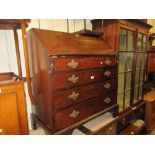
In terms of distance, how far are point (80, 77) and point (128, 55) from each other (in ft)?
3.92

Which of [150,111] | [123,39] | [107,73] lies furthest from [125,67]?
[150,111]

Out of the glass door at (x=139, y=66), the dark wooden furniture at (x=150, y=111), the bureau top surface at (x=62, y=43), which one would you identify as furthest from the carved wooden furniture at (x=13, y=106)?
Result: the dark wooden furniture at (x=150, y=111)

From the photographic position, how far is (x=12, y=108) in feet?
3.67

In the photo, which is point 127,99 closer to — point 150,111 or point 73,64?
point 150,111

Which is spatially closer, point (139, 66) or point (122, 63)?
point (122, 63)

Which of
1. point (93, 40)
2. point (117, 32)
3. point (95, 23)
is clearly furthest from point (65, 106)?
point (95, 23)

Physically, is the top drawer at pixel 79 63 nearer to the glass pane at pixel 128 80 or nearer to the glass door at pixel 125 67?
the glass door at pixel 125 67

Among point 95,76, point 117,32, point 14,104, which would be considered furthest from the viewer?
point 117,32

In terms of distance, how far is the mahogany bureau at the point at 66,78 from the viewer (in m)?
1.14

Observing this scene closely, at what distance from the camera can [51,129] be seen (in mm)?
1223

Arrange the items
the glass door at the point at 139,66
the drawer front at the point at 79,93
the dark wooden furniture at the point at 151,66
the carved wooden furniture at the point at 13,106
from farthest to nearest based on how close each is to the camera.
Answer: the dark wooden furniture at the point at 151,66, the glass door at the point at 139,66, the drawer front at the point at 79,93, the carved wooden furniture at the point at 13,106

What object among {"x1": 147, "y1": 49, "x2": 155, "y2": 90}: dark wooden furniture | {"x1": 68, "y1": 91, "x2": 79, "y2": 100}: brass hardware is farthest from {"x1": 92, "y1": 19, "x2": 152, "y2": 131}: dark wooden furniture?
{"x1": 68, "y1": 91, "x2": 79, "y2": 100}: brass hardware

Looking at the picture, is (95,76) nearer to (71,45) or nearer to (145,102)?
(71,45)

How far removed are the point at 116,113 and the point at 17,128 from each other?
128 centimetres
